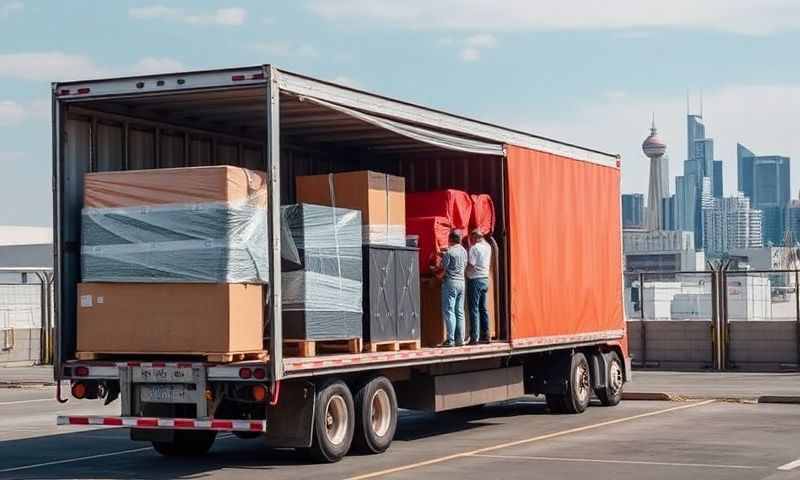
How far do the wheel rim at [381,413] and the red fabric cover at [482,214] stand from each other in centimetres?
321

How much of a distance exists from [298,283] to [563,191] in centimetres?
673

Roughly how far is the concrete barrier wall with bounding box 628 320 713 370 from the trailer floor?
38.0 feet

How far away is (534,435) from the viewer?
16688mm

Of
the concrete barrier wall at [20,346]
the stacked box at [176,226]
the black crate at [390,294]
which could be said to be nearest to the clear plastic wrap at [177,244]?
the stacked box at [176,226]

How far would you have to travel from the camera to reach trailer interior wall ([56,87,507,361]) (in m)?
13.8

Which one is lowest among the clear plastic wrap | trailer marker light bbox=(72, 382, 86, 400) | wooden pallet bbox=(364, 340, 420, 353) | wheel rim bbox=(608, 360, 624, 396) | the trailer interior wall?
wheel rim bbox=(608, 360, 624, 396)

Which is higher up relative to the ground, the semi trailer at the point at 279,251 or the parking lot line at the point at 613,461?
the semi trailer at the point at 279,251

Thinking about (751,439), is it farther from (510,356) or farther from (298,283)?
(298,283)

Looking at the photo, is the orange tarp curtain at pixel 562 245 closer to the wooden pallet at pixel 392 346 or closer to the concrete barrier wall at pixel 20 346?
the wooden pallet at pixel 392 346

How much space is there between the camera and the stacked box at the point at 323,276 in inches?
528

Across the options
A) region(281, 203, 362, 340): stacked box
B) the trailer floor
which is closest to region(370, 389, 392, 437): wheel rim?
the trailer floor

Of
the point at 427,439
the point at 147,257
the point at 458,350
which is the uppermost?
the point at 147,257

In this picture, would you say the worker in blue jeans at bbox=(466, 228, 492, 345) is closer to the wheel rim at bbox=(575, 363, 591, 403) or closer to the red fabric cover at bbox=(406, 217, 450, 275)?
the red fabric cover at bbox=(406, 217, 450, 275)

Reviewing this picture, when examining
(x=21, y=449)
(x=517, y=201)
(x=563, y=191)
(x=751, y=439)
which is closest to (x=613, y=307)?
(x=563, y=191)
